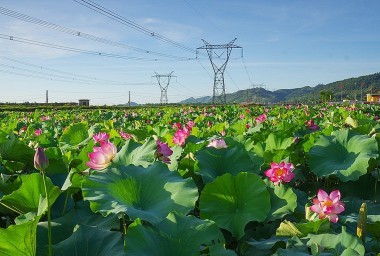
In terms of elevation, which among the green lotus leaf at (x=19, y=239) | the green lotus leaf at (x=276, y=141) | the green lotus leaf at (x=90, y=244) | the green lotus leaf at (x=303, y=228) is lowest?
the green lotus leaf at (x=303, y=228)

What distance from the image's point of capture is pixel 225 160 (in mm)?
1746

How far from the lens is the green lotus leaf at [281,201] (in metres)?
1.36

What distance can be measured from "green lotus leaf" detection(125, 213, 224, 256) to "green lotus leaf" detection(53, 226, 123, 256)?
5cm

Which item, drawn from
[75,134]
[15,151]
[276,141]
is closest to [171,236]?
[15,151]

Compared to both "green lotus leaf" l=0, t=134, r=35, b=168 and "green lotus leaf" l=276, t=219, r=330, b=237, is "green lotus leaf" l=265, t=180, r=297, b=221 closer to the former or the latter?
"green lotus leaf" l=276, t=219, r=330, b=237

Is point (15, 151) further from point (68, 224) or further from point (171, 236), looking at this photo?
point (171, 236)

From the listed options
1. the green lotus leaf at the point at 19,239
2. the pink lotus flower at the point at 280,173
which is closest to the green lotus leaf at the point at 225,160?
the pink lotus flower at the point at 280,173

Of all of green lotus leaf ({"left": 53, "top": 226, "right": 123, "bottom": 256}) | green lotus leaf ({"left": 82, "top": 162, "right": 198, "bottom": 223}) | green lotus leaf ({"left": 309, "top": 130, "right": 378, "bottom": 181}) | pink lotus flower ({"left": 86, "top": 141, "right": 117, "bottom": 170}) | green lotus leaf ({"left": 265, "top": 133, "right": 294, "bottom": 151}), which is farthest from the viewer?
green lotus leaf ({"left": 265, "top": 133, "right": 294, "bottom": 151})

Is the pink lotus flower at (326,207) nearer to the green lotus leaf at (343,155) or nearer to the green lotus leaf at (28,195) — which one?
the green lotus leaf at (343,155)

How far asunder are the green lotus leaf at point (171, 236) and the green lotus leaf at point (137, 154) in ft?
1.68

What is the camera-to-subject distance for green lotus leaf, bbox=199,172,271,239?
1.31 meters

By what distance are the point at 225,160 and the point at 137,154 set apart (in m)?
0.38

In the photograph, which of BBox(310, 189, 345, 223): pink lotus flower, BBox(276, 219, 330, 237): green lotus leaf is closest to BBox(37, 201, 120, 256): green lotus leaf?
BBox(276, 219, 330, 237): green lotus leaf

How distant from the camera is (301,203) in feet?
5.21
